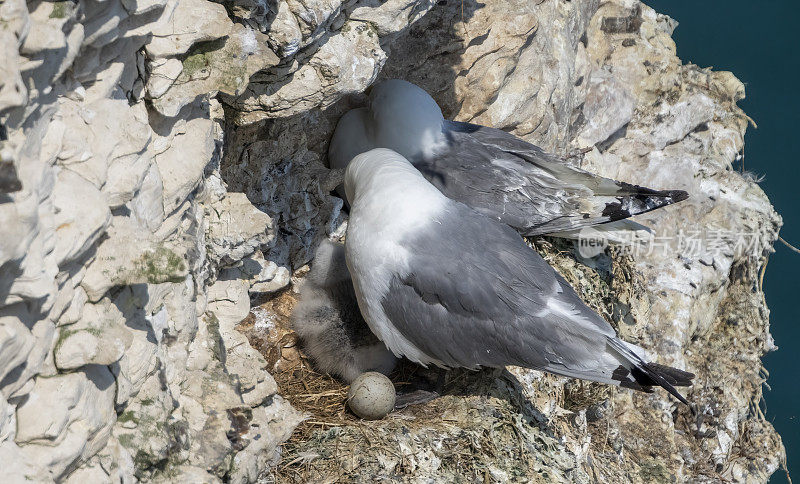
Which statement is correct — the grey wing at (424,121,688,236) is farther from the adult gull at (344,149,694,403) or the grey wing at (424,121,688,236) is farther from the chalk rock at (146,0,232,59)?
the chalk rock at (146,0,232,59)

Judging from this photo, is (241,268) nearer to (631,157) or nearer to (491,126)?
(491,126)

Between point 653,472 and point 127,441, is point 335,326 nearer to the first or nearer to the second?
point 127,441

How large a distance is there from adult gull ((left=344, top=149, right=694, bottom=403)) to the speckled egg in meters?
0.21

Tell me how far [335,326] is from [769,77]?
187 inches

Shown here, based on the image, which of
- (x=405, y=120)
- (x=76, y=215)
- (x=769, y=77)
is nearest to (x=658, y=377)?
(x=405, y=120)

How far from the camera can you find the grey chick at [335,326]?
3139 mm

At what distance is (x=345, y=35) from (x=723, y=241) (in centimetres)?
321

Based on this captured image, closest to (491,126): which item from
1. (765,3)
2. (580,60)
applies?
(580,60)

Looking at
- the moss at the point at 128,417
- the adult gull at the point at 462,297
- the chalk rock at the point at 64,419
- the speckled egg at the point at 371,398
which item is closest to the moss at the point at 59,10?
the chalk rock at the point at 64,419

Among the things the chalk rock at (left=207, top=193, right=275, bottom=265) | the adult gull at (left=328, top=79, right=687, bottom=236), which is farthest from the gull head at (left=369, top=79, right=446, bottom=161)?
the chalk rock at (left=207, top=193, right=275, bottom=265)

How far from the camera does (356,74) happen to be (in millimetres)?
2852

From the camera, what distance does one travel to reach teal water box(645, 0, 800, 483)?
238 inches

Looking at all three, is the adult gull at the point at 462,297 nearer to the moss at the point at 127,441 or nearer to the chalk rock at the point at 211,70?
the chalk rock at the point at 211,70

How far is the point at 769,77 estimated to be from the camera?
Result: 20.3ft
